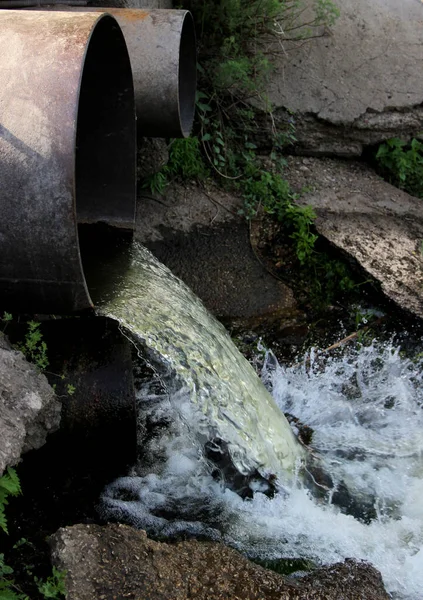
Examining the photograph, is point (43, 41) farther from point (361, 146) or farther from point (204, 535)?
point (361, 146)

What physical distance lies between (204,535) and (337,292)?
2.07 m

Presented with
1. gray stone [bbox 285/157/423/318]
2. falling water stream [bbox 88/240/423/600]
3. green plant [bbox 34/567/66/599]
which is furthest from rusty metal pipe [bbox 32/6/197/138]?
green plant [bbox 34/567/66/599]

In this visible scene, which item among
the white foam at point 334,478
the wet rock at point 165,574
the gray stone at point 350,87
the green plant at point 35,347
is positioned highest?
the gray stone at point 350,87

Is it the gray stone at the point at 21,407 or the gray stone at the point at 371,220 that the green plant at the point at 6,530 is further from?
the gray stone at the point at 371,220

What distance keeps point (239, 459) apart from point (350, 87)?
333cm

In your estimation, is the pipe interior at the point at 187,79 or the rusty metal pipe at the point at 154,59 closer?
the rusty metal pipe at the point at 154,59

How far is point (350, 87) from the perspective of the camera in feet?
18.3

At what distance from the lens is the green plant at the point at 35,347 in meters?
3.05

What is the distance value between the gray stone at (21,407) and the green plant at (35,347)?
0.44 ft

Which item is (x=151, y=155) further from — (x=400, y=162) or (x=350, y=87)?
(x=400, y=162)

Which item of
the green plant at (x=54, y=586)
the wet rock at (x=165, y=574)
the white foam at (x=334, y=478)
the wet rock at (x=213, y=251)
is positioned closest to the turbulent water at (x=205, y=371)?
the white foam at (x=334, y=478)

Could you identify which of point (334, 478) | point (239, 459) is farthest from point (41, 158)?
point (334, 478)

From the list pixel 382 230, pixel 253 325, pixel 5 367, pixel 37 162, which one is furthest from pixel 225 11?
pixel 5 367

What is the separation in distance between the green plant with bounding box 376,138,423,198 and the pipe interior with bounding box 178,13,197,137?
1711 mm
